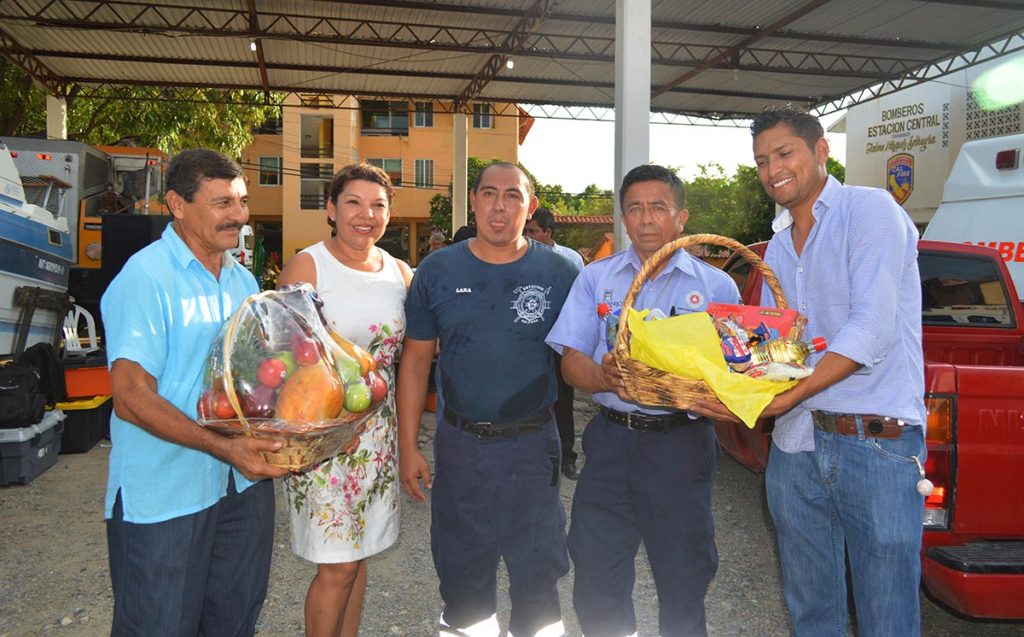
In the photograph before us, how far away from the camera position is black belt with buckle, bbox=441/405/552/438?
283 centimetres

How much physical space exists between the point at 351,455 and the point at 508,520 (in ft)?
2.22

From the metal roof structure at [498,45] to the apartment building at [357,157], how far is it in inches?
699

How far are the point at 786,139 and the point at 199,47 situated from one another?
13007 millimetres

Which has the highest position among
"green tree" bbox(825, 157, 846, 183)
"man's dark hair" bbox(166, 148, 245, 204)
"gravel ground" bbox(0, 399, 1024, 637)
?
"green tree" bbox(825, 157, 846, 183)

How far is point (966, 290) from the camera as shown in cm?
481

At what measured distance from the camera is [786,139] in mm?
2375

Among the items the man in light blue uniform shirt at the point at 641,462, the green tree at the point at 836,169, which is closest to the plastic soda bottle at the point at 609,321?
the man in light blue uniform shirt at the point at 641,462

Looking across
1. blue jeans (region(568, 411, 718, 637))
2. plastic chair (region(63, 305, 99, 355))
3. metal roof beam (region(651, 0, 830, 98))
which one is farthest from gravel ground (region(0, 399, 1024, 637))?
metal roof beam (region(651, 0, 830, 98))

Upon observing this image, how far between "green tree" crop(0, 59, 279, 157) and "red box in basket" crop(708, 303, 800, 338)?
1526cm

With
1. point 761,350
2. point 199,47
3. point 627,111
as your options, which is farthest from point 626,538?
point 199,47

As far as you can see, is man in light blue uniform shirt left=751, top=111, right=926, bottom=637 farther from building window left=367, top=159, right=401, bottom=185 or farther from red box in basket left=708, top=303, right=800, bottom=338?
building window left=367, top=159, right=401, bottom=185

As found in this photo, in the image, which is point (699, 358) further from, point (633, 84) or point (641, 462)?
point (633, 84)

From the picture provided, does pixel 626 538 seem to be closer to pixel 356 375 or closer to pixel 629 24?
pixel 356 375

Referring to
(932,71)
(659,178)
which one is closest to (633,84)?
(659,178)
